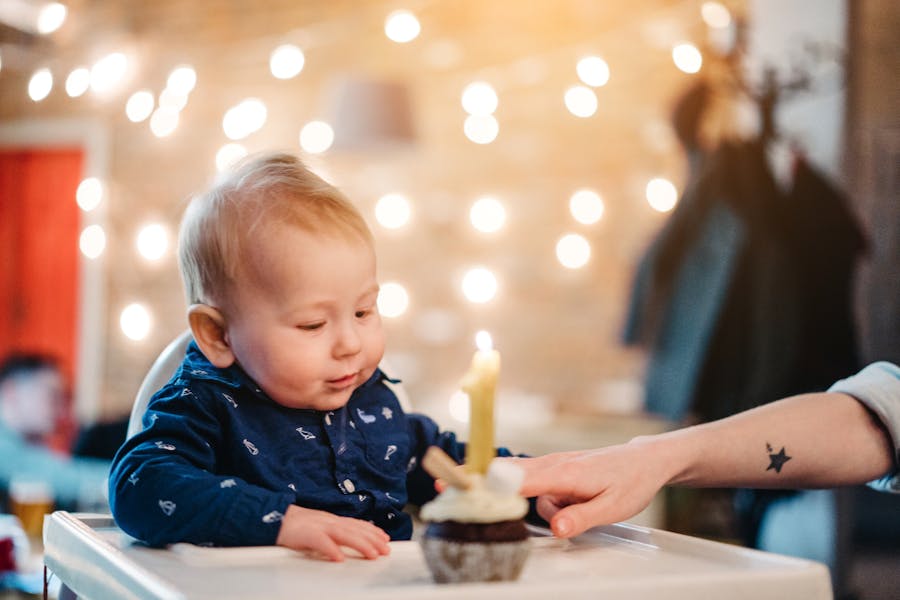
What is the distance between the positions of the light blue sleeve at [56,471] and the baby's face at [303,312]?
6.88ft

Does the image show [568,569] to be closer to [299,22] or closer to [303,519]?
[303,519]

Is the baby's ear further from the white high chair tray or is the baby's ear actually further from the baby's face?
the white high chair tray

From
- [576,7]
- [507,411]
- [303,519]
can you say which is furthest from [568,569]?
[576,7]

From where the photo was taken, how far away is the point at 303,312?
1.00 metres

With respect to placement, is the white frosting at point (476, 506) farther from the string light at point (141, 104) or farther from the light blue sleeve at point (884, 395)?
the string light at point (141, 104)

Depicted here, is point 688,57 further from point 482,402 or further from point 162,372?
point 482,402

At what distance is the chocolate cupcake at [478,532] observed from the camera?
68 centimetres

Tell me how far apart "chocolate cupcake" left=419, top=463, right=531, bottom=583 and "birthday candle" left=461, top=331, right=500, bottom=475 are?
0.5 inches

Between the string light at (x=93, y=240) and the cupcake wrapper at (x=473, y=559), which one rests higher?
the string light at (x=93, y=240)

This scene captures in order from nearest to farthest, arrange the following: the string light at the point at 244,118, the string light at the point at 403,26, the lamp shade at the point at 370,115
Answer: the lamp shade at the point at 370,115
the string light at the point at 403,26
the string light at the point at 244,118

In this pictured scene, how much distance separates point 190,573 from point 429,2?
388 centimetres

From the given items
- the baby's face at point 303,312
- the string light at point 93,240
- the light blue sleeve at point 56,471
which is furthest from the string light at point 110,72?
the baby's face at point 303,312

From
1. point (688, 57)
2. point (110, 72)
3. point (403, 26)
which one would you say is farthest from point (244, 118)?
point (688, 57)

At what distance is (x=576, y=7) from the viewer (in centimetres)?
403
